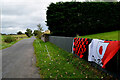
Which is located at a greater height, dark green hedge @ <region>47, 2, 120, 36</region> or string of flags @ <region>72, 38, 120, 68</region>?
dark green hedge @ <region>47, 2, 120, 36</region>

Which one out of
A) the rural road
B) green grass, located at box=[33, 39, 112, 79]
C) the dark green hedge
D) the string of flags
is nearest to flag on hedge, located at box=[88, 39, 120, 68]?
the string of flags

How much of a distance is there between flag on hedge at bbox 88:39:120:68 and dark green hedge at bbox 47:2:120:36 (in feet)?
56.2

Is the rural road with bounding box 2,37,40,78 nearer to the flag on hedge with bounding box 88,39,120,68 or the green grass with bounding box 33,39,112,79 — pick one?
the green grass with bounding box 33,39,112,79

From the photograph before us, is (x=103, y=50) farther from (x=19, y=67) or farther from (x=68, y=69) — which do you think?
(x=19, y=67)

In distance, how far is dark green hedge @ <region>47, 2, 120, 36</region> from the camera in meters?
22.0

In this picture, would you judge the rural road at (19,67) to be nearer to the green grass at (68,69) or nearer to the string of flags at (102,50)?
the green grass at (68,69)

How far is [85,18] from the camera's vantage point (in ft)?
72.7

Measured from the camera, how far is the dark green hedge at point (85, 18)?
864 inches

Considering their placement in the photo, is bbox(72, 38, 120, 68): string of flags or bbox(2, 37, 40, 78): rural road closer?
bbox(72, 38, 120, 68): string of flags

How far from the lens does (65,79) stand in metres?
4.09

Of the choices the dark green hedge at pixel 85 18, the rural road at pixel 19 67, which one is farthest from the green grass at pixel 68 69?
the dark green hedge at pixel 85 18

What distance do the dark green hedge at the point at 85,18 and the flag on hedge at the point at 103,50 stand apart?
17.1m

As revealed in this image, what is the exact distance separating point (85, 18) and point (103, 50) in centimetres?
1982

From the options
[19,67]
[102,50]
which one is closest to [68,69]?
[102,50]
